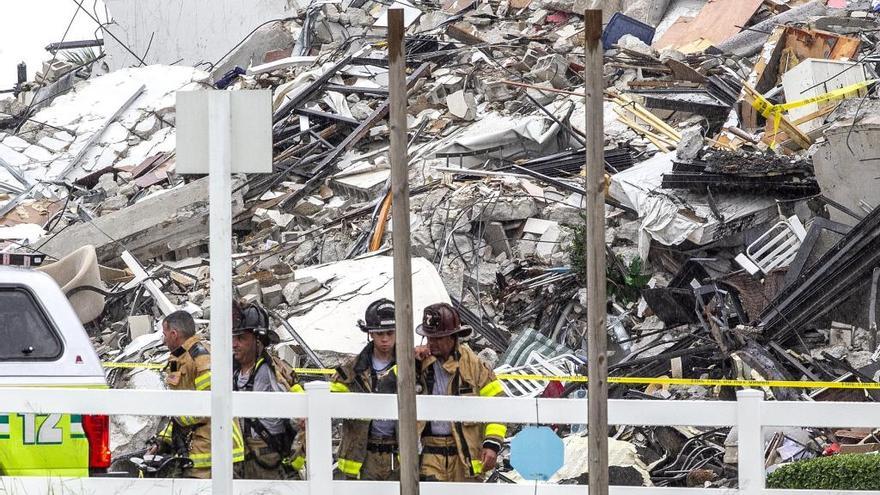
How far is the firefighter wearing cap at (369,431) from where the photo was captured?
22.2 feet

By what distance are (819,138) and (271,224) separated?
263 inches

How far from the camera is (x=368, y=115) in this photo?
18.5 m

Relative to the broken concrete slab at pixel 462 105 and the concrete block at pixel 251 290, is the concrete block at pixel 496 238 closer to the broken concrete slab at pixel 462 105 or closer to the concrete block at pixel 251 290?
the concrete block at pixel 251 290

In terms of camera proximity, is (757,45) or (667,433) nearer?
(667,433)

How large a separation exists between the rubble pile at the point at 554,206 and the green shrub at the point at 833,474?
3.95 feet

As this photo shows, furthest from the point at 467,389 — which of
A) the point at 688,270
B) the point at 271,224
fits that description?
the point at 271,224

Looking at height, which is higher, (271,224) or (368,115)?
(368,115)

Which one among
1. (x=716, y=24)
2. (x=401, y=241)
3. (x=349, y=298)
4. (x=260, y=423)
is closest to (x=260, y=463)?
(x=260, y=423)

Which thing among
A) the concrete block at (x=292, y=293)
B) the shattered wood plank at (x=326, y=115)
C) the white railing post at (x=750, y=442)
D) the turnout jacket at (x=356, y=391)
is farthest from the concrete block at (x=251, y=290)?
the white railing post at (x=750, y=442)

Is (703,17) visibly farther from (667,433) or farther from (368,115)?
(667,433)

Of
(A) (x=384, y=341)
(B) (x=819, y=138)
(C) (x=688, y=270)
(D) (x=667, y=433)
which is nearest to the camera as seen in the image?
(A) (x=384, y=341)

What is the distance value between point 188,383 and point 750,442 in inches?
121

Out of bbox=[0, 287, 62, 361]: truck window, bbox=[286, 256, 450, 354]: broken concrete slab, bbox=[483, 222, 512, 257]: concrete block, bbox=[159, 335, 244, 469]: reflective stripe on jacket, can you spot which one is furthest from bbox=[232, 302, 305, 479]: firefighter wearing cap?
bbox=[483, 222, 512, 257]: concrete block

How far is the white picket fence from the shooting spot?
6.52 meters
